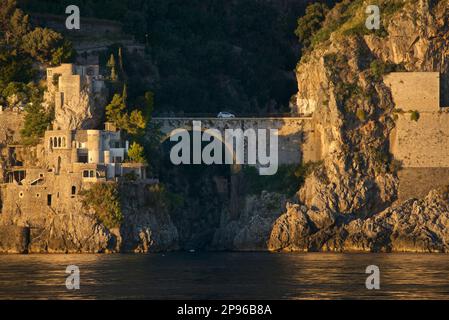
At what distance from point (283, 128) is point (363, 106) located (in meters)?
5.36

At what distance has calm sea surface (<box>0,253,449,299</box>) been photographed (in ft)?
358

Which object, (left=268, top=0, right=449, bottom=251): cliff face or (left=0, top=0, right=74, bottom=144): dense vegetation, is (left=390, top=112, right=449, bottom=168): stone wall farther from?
(left=0, top=0, right=74, bottom=144): dense vegetation

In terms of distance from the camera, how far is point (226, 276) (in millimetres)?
118688

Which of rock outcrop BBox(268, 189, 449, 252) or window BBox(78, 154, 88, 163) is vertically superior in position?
window BBox(78, 154, 88, 163)

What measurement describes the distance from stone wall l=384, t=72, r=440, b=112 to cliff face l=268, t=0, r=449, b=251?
0.56 m

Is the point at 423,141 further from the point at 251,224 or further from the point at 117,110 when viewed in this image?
the point at 117,110

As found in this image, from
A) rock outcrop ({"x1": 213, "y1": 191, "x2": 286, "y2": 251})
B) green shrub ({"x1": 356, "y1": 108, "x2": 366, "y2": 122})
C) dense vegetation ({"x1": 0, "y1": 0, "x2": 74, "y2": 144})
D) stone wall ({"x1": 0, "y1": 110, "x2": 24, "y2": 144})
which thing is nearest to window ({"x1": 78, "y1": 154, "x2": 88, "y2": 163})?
dense vegetation ({"x1": 0, "y1": 0, "x2": 74, "y2": 144})

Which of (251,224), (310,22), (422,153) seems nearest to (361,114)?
(422,153)

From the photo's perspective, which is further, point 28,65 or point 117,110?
point 28,65

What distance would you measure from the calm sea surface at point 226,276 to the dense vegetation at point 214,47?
18828 millimetres

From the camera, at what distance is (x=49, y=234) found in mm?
136750

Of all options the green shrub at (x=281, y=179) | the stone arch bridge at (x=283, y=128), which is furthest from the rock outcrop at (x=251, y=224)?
the stone arch bridge at (x=283, y=128)

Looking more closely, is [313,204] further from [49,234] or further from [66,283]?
[66,283]

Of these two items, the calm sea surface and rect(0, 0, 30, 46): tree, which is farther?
rect(0, 0, 30, 46): tree
